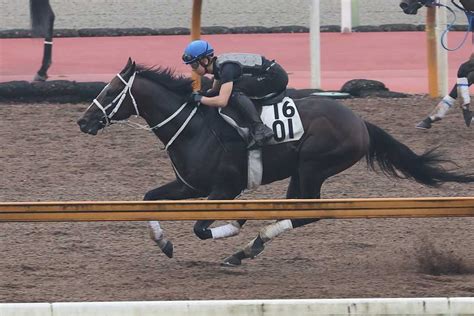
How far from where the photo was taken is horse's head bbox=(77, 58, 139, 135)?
864cm

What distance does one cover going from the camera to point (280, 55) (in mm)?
17250

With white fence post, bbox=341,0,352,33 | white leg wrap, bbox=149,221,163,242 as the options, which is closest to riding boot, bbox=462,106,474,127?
white leg wrap, bbox=149,221,163,242

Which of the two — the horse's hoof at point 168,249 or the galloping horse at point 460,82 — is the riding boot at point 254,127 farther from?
the galloping horse at point 460,82

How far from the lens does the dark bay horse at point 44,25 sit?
14797mm

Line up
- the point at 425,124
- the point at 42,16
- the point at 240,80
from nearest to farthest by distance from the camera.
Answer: the point at 240,80 → the point at 425,124 → the point at 42,16

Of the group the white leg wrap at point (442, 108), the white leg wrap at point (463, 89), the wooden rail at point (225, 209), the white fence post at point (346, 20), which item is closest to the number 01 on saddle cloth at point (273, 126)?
the wooden rail at point (225, 209)

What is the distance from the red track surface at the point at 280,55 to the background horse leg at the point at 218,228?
612 centimetres

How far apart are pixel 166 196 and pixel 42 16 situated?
6938mm

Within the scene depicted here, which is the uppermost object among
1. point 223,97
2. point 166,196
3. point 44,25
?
point 44,25

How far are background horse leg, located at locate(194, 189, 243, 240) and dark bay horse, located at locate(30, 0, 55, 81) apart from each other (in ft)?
21.8

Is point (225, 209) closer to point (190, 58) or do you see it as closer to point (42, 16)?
point (190, 58)

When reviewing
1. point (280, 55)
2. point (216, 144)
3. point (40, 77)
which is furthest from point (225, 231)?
point (280, 55)

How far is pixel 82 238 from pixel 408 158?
100 inches

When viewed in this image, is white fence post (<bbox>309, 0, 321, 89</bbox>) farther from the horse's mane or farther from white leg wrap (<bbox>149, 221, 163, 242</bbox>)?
white leg wrap (<bbox>149, 221, 163, 242</bbox>)
